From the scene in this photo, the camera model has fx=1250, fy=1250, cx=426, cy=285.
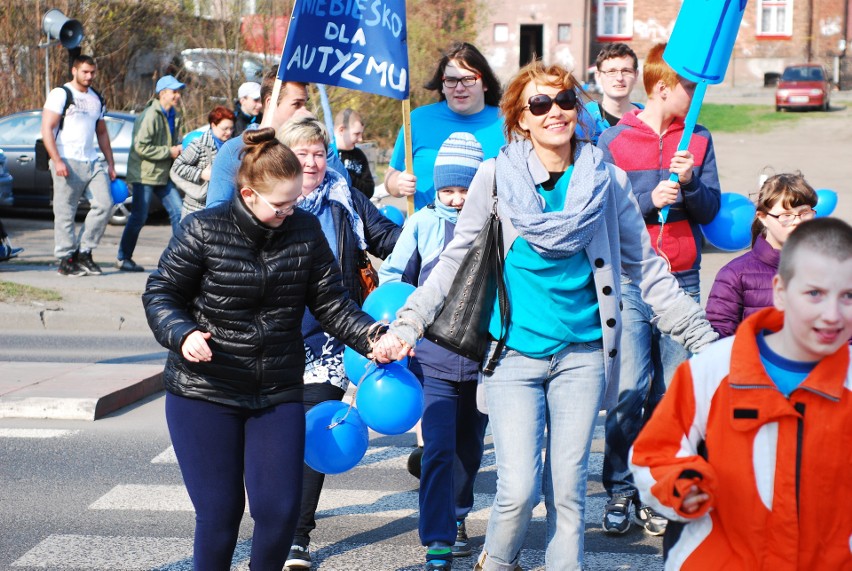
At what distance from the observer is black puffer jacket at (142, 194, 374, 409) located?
14.4 ft

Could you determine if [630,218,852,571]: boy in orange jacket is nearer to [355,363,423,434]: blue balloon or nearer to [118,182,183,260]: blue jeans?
[355,363,423,434]: blue balloon

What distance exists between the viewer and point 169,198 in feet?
47.1

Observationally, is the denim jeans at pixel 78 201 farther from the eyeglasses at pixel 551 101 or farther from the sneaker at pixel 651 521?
the eyeglasses at pixel 551 101

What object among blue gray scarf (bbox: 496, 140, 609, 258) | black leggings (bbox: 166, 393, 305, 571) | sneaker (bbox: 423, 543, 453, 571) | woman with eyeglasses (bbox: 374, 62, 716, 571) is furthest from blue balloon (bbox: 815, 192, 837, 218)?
black leggings (bbox: 166, 393, 305, 571)

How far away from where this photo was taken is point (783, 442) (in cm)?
312

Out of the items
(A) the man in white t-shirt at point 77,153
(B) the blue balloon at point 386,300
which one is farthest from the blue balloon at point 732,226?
(A) the man in white t-shirt at point 77,153

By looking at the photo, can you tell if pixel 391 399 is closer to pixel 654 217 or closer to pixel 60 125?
pixel 654 217

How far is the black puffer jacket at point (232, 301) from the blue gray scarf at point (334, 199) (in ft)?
3.24

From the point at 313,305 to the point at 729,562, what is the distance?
2025 millimetres

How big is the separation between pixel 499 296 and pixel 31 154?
608 inches

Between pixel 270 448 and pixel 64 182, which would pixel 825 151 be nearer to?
pixel 64 182

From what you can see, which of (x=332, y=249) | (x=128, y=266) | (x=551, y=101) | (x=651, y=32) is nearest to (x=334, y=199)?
(x=332, y=249)

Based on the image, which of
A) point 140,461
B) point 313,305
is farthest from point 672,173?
point 140,461

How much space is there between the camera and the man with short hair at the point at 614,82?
6922 millimetres
